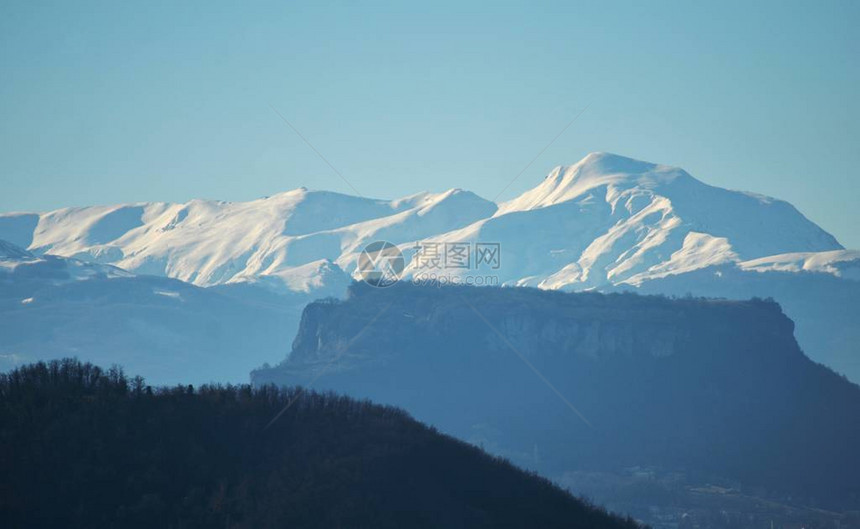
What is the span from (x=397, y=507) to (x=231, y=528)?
24.6 metres

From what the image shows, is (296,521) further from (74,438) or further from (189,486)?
(74,438)

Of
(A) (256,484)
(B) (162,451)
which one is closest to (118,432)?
(B) (162,451)

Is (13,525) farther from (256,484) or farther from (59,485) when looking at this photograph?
(256,484)

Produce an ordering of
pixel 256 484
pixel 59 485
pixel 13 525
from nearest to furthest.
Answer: pixel 13 525
pixel 59 485
pixel 256 484

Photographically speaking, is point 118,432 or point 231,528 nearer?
point 231,528

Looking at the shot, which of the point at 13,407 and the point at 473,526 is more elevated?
the point at 13,407

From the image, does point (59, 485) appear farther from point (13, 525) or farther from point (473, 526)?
point (473, 526)

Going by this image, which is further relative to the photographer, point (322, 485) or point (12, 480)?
point (322, 485)

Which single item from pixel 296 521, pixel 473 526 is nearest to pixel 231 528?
pixel 296 521

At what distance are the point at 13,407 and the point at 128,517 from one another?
28.3 m

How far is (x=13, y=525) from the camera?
17162cm

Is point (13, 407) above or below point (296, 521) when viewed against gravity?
above

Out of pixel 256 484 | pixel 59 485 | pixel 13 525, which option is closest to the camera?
pixel 13 525

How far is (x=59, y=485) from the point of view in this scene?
183750mm
